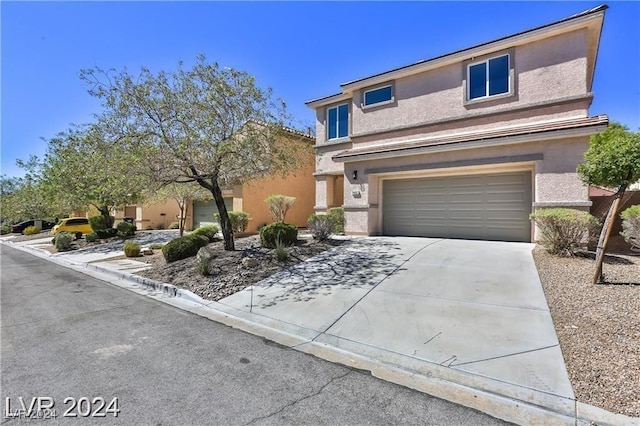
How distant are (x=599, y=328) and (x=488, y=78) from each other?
10.4 metres

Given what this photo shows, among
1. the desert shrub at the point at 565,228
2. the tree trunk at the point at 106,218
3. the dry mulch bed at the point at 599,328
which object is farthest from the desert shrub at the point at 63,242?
the desert shrub at the point at 565,228

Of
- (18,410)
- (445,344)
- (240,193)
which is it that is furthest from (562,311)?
(240,193)

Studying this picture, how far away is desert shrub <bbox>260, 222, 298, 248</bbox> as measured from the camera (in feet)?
37.4

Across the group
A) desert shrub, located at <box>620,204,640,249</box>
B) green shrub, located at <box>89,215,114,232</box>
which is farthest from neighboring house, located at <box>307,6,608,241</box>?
green shrub, located at <box>89,215,114,232</box>

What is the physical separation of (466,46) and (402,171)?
5.30m

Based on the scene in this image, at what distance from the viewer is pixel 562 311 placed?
17.3 ft

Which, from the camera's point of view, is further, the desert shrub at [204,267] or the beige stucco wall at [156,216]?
the beige stucco wall at [156,216]

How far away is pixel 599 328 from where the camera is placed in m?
4.59

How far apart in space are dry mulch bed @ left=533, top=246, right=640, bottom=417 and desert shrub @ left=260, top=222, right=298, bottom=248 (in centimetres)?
756

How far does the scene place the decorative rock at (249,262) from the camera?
924cm

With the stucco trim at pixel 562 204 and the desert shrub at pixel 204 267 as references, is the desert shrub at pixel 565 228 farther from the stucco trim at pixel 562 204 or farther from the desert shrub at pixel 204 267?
the desert shrub at pixel 204 267

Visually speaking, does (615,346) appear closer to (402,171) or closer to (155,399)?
(155,399)

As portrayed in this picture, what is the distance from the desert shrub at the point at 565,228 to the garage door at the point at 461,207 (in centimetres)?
243

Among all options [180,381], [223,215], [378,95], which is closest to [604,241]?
[180,381]
